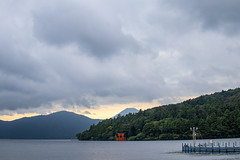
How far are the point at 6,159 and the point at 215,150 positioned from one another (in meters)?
→ 91.9

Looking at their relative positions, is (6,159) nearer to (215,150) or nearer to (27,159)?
(27,159)

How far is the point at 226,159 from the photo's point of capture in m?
96.4

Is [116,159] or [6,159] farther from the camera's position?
[6,159]

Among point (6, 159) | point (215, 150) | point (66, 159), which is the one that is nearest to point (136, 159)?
point (66, 159)

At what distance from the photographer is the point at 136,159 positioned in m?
112

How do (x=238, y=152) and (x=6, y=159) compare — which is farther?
(x=6, y=159)

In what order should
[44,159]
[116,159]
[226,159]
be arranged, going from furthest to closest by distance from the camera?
[44,159] → [116,159] → [226,159]

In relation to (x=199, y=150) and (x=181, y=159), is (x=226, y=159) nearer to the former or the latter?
(x=181, y=159)

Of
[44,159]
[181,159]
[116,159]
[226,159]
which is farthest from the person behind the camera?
[44,159]

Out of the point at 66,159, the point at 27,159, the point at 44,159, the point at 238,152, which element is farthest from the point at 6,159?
the point at 238,152

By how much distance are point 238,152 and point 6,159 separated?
3903 inches

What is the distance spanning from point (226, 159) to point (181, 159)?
1639 cm

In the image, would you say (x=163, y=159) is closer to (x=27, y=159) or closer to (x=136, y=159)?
(x=136, y=159)

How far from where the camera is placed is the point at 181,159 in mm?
106062
